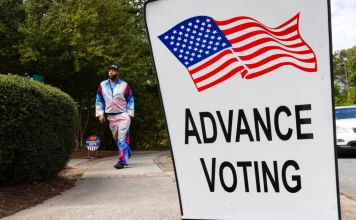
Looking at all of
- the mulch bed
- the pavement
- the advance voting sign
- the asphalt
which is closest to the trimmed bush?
the mulch bed

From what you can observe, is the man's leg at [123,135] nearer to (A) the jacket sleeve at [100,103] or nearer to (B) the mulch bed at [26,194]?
(A) the jacket sleeve at [100,103]

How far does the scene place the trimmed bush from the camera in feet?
14.1

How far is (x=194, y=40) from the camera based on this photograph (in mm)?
1508

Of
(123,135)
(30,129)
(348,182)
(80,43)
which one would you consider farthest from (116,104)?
(80,43)

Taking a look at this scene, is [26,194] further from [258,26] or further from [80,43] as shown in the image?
[80,43]

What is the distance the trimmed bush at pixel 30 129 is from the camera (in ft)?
14.1

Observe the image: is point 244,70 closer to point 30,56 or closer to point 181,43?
point 181,43

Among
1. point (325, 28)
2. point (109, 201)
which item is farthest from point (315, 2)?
point (109, 201)

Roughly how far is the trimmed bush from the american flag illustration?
323 centimetres

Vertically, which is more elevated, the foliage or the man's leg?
the foliage

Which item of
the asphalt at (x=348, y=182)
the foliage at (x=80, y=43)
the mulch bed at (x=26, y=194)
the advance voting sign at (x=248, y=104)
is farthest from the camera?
the foliage at (x=80, y=43)

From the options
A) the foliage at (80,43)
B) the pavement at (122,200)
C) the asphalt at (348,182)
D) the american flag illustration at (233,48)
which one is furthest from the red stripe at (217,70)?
the foliage at (80,43)

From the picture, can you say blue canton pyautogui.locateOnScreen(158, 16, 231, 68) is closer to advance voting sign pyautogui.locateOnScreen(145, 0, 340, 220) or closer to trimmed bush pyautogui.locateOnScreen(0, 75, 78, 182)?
advance voting sign pyautogui.locateOnScreen(145, 0, 340, 220)

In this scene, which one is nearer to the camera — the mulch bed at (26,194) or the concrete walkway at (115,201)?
the concrete walkway at (115,201)
